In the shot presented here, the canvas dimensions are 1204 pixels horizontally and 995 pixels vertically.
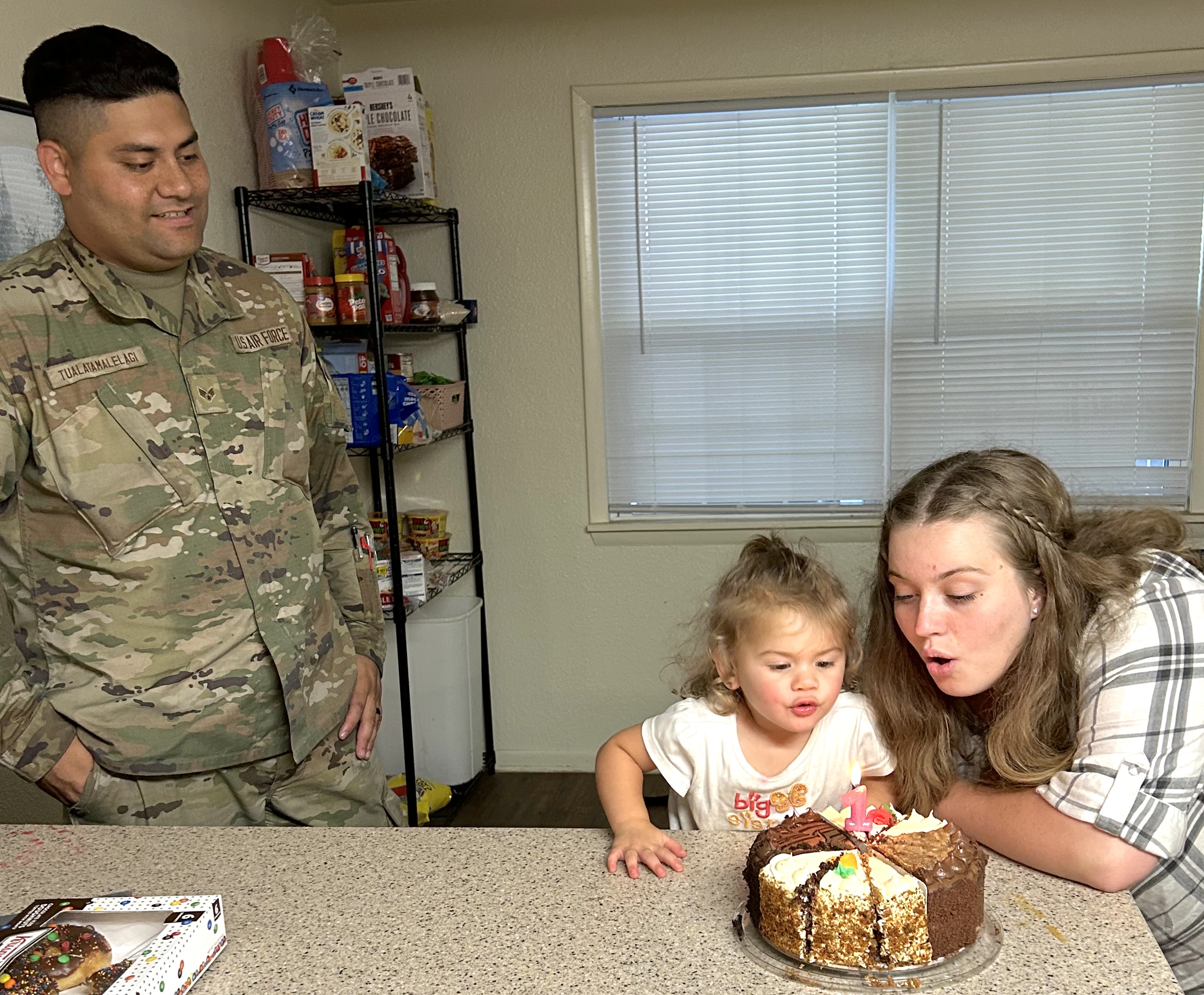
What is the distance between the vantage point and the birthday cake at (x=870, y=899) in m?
0.92

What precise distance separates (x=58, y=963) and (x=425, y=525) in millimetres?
2453

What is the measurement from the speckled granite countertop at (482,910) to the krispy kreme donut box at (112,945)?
0.05m

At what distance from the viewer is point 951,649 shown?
121 centimetres

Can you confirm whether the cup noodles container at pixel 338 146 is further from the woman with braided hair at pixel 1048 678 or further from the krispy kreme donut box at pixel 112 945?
the krispy kreme donut box at pixel 112 945

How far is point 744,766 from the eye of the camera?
1499mm

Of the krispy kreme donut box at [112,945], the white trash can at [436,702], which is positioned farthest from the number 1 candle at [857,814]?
the white trash can at [436,702]

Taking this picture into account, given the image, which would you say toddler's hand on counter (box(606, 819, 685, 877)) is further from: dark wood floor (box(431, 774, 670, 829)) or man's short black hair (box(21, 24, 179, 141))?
dark wood floor (box(431, 774, 670, 829))

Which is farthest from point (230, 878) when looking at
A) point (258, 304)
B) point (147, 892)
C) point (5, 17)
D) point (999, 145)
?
point (999, 145)

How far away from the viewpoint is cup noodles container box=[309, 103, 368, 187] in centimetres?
264

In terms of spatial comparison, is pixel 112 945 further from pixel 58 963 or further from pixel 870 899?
pixel 870 899

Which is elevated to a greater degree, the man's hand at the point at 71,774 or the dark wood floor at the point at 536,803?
the man's hand at the point at 71,774

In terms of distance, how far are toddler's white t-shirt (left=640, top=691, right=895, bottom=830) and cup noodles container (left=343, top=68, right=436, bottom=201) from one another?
2031 mm

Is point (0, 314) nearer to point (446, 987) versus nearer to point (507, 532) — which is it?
point (446, 987)

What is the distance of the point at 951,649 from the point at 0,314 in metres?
1.33
